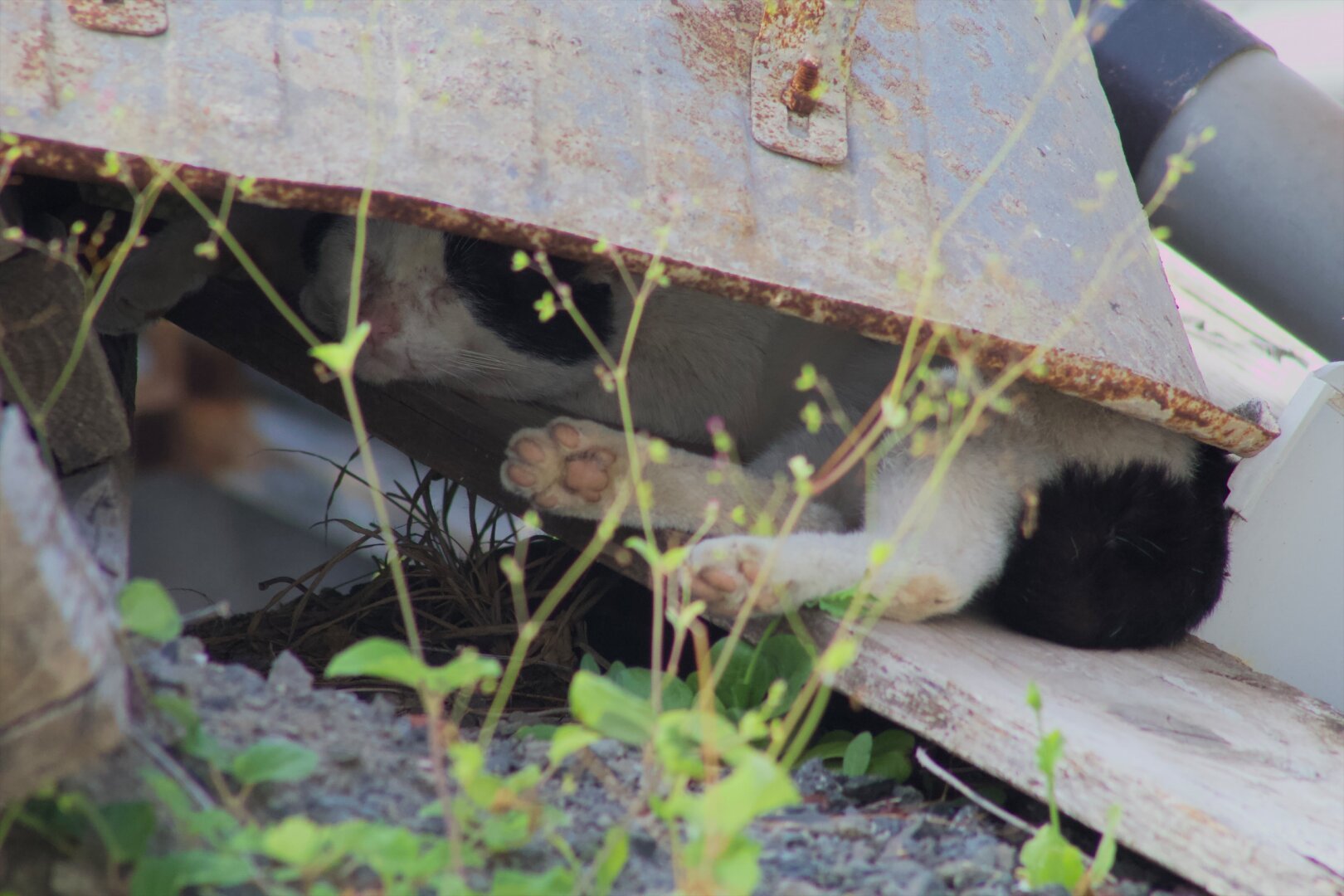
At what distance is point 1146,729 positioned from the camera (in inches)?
64.9

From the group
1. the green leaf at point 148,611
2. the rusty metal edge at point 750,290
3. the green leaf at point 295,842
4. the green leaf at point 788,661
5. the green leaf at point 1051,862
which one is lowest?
the green leaf at point 788,661

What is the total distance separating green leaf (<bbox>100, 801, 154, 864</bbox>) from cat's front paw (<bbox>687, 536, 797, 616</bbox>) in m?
0.74

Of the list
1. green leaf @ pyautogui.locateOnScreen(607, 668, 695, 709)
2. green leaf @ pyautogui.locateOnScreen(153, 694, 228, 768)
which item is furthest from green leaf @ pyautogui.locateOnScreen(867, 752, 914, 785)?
green leaf @ pyautogui.locateOnScreen(153, 694, 228, 768)

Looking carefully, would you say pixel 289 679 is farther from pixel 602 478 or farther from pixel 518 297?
pixel 518 297

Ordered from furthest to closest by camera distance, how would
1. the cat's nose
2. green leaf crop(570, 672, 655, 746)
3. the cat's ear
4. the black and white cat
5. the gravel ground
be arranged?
the cat's ear, the cat's nose, the black and white cat, the gravel ground, green leaf crop(570, 672, 655, 746)

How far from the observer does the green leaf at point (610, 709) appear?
40.2 inches

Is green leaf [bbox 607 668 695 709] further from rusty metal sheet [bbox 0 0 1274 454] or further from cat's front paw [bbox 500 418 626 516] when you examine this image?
rusty metal sheet [bbox 0 0 1274 454]

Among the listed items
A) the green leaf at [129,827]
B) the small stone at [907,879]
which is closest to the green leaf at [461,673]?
the green leaf at [129,827]

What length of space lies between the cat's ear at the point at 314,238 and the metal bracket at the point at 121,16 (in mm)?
861

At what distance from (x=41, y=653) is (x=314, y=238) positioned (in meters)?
1.61

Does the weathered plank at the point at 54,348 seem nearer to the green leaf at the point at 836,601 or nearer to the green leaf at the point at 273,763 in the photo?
the green leaf at the point at 273,763

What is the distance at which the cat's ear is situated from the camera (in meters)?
2.39

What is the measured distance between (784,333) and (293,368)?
0.95 meters

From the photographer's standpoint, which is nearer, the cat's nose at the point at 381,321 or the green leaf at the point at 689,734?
the green leaf at the point at 689,734
